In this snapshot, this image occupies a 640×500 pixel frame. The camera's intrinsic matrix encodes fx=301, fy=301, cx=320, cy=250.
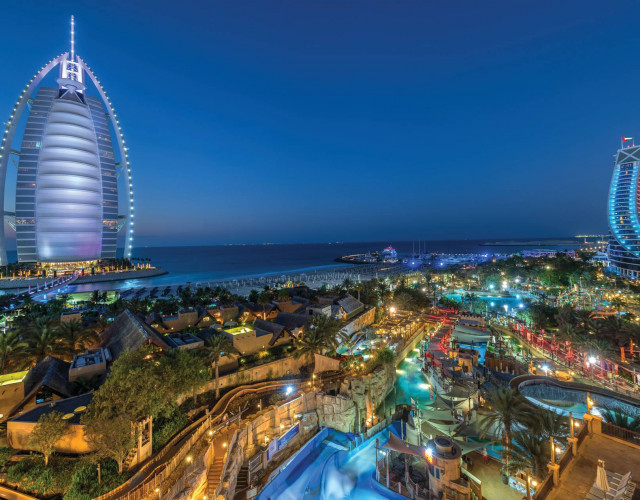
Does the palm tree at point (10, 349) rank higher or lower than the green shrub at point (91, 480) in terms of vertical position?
higher

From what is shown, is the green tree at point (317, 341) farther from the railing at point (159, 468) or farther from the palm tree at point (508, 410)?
the palm tree at point (508, 410)

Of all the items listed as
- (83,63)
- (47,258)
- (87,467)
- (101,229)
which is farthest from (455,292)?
(83,63)

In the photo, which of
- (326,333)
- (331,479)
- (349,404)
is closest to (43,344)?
(326,333)

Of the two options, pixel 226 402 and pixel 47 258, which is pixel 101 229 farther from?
pixel 226 402

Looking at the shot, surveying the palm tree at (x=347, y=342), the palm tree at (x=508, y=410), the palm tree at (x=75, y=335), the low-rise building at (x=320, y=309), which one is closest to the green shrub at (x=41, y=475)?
the palm tree at (x=75, y=335)

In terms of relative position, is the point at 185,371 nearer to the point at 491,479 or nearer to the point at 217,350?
the point at 217,350

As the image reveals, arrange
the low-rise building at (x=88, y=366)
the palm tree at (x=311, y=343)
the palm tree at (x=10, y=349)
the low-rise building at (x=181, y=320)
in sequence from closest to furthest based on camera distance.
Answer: the low-rise building at (x=88, y=366)
the palm tree at (x=10, y=349)
the palm tree at (x=311, y=343)
the low-rise building at (x=181, y=320)
